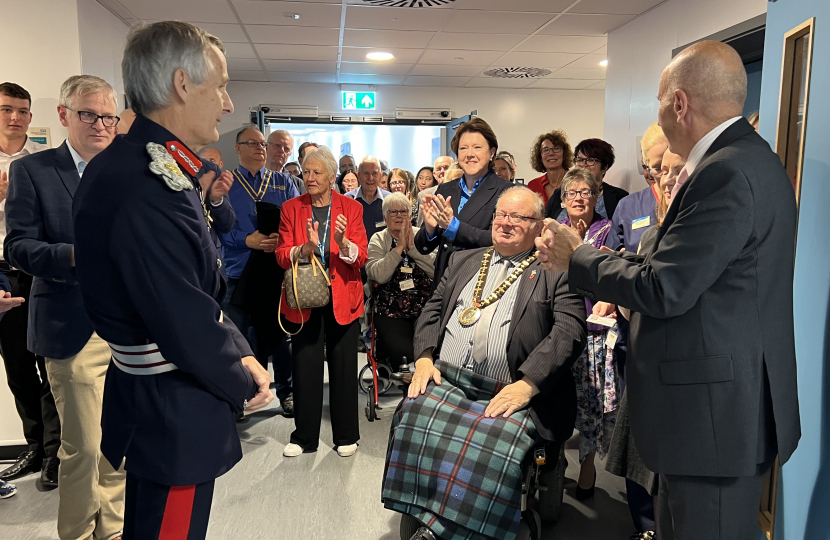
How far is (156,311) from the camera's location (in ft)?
3.70

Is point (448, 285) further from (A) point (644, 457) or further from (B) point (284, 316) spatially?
(A) point (644, 457)

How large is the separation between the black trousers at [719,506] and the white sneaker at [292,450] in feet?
7.28

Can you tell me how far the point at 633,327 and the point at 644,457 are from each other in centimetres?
34

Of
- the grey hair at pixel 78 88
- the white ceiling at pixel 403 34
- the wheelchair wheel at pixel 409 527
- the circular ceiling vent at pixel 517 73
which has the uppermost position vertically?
the circular ceiling vent at pixel 517 73

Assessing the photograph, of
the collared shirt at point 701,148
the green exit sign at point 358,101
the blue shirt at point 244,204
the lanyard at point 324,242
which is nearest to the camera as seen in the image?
the collared shirt at point 701,148

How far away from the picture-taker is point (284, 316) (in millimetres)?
3164

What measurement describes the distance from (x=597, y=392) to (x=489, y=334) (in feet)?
2.26

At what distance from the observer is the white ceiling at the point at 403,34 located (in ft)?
15.3

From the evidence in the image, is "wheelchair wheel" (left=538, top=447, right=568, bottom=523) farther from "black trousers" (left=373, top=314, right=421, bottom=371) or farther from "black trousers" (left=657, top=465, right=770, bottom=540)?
"black trousers" (left=373, top=314, right=421, bottom=371)

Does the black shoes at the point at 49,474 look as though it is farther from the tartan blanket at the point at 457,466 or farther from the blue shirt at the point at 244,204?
the tartan blanket at the point at 457,466

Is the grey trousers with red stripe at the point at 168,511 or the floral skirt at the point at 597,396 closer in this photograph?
the grey trousers with red stripe at the point at 168,511

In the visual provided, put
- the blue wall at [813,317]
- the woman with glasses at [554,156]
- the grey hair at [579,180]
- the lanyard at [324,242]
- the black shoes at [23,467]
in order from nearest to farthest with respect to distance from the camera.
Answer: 1. the blue wall at [813,317]
2. the black shoes at [23,467]
3. the lanyard at [324,242]
4. the grey hair at [579,180]
5. the woman with glasses at [554,156]

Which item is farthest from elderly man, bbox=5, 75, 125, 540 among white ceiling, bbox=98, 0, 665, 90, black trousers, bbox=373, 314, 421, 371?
white ceiling, bbox=98, 0, 665, 90

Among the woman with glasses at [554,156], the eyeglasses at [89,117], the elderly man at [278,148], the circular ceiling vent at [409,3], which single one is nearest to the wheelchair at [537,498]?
the eyeglasses at [89,117]
